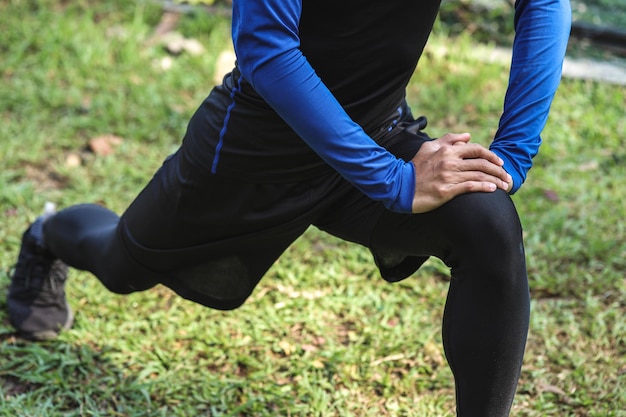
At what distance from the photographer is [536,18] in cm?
203

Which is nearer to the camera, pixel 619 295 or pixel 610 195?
pixel 619 295

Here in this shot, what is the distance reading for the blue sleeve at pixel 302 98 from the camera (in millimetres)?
1693

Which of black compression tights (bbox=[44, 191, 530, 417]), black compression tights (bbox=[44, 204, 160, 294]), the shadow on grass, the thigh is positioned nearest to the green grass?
the shadow on grass

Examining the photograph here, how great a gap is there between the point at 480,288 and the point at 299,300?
4.63 feet

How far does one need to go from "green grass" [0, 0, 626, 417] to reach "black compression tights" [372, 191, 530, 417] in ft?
2.36

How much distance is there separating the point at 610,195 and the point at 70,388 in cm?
248

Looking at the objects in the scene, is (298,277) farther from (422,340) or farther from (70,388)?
(70,388)

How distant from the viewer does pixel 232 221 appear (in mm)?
2180

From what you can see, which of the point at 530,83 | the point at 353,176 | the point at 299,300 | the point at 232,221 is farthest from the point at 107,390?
the point at 530,83

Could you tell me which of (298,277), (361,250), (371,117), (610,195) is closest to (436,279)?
(361,250)

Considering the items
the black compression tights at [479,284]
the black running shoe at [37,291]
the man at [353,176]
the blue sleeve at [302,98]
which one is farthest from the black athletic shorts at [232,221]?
the black running shoe at [37,291]

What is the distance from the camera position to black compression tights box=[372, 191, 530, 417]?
1805 millimetres

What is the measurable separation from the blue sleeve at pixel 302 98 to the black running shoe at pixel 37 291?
56.4 inches

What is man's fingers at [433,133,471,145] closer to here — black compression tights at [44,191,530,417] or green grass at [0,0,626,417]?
black compression tights at [44,191,530,417]
